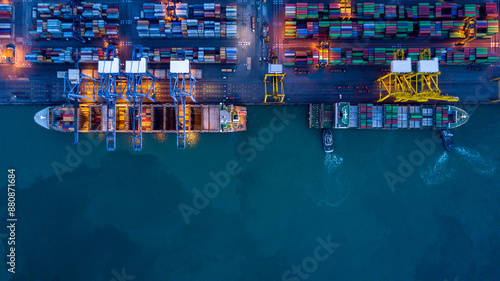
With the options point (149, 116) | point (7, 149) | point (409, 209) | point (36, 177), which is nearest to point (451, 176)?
point (409, 209)

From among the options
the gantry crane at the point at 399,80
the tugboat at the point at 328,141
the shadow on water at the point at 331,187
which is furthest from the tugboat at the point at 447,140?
the tugboat at the point at 328,141

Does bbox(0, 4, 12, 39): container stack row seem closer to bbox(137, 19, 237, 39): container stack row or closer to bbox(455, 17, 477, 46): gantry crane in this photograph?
bbox(137, 19, 237, 39): container stack row

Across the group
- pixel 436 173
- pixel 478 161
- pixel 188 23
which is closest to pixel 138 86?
pixel 188 23

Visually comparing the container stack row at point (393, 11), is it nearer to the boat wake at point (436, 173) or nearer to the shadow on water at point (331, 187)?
the shadow on water at point (331, 187)

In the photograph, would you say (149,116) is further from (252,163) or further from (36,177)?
(36,177)

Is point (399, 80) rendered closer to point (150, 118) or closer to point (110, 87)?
point (150, 118)

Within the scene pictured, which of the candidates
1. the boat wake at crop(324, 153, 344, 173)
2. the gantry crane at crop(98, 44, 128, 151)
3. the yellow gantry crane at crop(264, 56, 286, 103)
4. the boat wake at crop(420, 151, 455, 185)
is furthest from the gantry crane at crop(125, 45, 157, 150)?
the boat wake at crop(420, 151, 455, 185)
